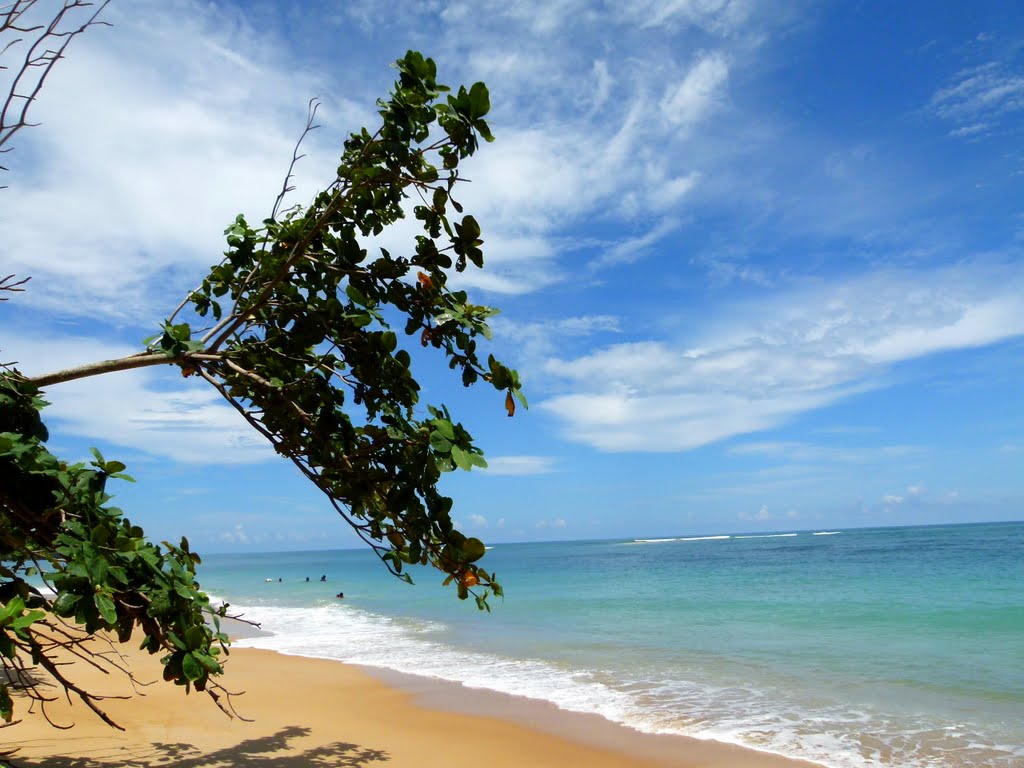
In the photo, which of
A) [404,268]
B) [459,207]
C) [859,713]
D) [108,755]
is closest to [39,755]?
[108,755]

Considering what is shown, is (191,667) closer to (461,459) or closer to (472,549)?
(461,459)

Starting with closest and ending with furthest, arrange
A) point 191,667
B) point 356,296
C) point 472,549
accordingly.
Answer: point 191,667 < point 472,549 < point 356,296

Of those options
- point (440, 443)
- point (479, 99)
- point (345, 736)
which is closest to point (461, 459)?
point (440, 443)

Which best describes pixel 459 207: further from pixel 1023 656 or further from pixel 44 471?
pixel 1023 656

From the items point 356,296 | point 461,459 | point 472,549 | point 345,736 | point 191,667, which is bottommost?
point 345,736

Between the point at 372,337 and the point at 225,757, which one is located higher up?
the point at 372,337

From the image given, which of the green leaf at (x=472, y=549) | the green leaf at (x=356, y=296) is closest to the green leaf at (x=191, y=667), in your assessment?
the green leaf at (x=472, y=549)

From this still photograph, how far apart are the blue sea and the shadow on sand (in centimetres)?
305

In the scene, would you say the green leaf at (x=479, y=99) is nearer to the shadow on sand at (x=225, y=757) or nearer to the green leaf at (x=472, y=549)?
the green leaf at (x=472, y=549)

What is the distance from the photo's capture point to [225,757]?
19.1ft

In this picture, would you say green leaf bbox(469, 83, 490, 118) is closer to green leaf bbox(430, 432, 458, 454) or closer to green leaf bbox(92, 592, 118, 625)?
green leaf bbox(430, 432, 458, 454)

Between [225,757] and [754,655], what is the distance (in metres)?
9.08

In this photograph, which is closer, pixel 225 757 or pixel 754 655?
pixel 225 757

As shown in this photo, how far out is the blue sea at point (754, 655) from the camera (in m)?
7.37
